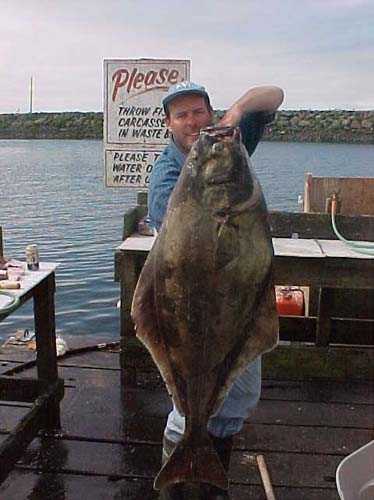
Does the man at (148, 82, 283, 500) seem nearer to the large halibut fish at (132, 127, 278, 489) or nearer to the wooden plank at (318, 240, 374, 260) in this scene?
the large halibut fish at (132, 127, 278, 489)

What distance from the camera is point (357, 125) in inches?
3169

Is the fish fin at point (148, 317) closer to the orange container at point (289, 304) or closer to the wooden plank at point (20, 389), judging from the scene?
the wooden plank at point (20, 389)

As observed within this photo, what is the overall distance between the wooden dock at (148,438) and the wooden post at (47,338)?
14 centimetres

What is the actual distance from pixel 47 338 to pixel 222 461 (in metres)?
1.53

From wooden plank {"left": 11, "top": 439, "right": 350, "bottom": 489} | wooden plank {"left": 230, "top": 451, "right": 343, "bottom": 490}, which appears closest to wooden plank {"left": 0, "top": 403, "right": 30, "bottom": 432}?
wooden plank {"left": 11, "top": 439, "right": 350, "bottom": 489}

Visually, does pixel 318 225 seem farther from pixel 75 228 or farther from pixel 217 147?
pixel 75 228

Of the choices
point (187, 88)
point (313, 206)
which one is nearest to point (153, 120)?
point (313, 206)

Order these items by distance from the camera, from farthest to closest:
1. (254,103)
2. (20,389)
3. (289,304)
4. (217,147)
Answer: (289,304), (20,389), (254,103), (217,147)

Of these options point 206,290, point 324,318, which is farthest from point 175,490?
point 324,318

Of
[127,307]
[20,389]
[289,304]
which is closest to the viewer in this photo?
[20,389]

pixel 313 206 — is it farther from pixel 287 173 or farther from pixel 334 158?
pixel 334 158

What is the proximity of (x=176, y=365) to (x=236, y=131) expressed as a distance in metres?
0.94

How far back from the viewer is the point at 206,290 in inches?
91.2

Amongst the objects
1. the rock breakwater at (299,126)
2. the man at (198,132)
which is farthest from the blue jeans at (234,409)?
the rock breakwater at (299,126)
